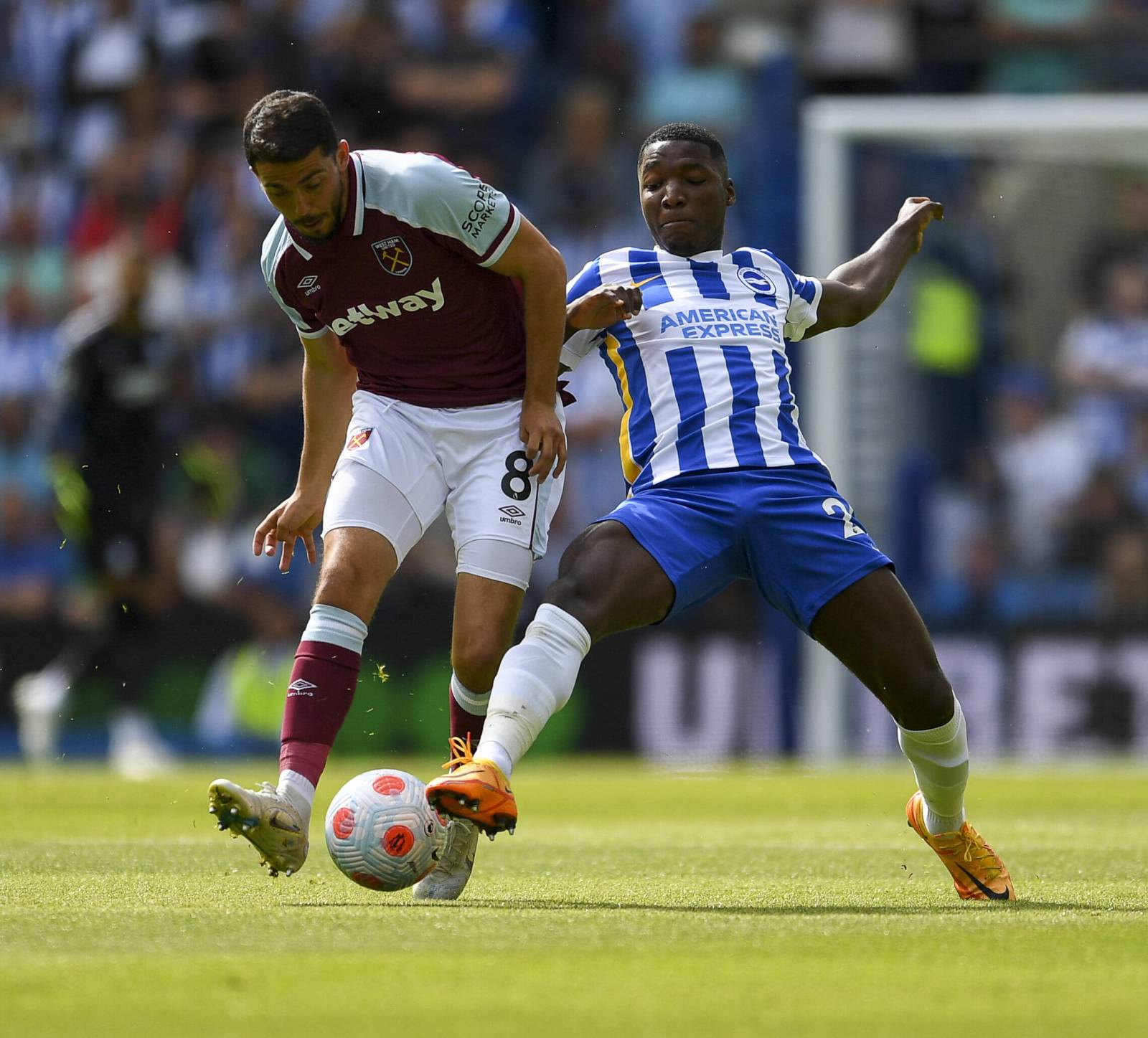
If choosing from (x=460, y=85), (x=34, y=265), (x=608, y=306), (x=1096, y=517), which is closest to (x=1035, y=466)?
(x=1096, y=517)

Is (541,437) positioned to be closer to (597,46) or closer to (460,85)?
(460,85)

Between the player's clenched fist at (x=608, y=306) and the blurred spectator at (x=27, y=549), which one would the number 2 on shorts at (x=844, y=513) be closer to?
the player's clenched fist at (x=608, y=306)

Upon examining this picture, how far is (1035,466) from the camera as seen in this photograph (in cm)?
1303

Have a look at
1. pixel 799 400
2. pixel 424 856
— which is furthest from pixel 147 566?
pixel 424 856

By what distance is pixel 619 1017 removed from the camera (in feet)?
10.0

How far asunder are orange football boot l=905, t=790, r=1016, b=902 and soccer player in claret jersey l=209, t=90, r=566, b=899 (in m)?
1.21

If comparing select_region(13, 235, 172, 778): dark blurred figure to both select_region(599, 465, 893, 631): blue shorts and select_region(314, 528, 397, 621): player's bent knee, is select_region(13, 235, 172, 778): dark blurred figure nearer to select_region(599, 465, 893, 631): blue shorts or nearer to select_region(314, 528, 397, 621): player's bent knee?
select_region(314, 528, 397, 621): player's bent knee

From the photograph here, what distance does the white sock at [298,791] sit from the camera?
15.8 ft

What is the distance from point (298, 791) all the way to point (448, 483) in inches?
38.2

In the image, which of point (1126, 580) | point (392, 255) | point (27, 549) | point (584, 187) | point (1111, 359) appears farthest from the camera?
point (584, 187)

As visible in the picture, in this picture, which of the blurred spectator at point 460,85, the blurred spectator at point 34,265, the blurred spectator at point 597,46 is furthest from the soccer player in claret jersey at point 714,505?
the blurred spectator at point 34,265

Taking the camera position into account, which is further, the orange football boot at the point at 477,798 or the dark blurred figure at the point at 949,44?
the dark blurred figure at the point at 949,44

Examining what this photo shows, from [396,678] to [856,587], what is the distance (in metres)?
7.63

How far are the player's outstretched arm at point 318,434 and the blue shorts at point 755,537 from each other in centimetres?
99
